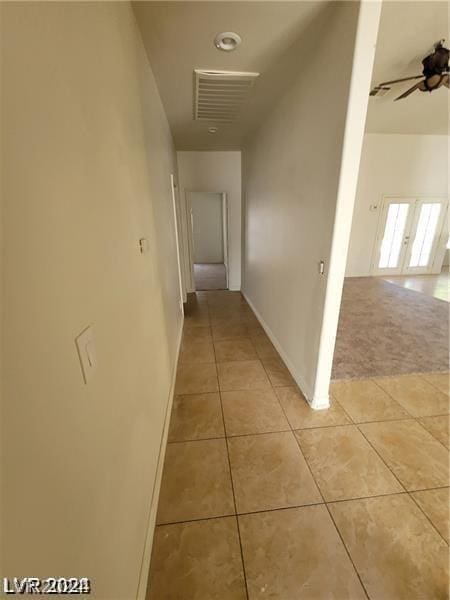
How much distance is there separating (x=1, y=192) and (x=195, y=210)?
757 cm

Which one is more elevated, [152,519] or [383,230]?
[383,230]

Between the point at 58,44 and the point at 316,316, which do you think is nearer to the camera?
the point at 58,44

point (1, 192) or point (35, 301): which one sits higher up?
point (1, 192)

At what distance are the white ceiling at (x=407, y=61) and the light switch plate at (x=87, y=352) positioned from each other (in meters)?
3.09

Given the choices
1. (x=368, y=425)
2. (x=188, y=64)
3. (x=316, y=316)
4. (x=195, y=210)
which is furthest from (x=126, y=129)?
(x=195, y=210)

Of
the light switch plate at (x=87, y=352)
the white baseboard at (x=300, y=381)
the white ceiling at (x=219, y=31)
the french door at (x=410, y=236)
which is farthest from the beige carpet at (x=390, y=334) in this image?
the white ceiling at (x=219, y=31)

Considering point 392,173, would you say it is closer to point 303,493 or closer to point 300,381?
point 300,381

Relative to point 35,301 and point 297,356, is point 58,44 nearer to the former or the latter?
point 35,301

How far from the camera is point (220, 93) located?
2.23 m

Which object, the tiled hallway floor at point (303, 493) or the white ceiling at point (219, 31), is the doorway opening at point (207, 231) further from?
the tiled hallway floor at point (303, 493)

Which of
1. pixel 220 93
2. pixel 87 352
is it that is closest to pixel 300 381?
pixel 87 352

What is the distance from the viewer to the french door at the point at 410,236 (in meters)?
5.63

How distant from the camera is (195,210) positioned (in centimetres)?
748

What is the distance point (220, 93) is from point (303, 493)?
10.3 ft
